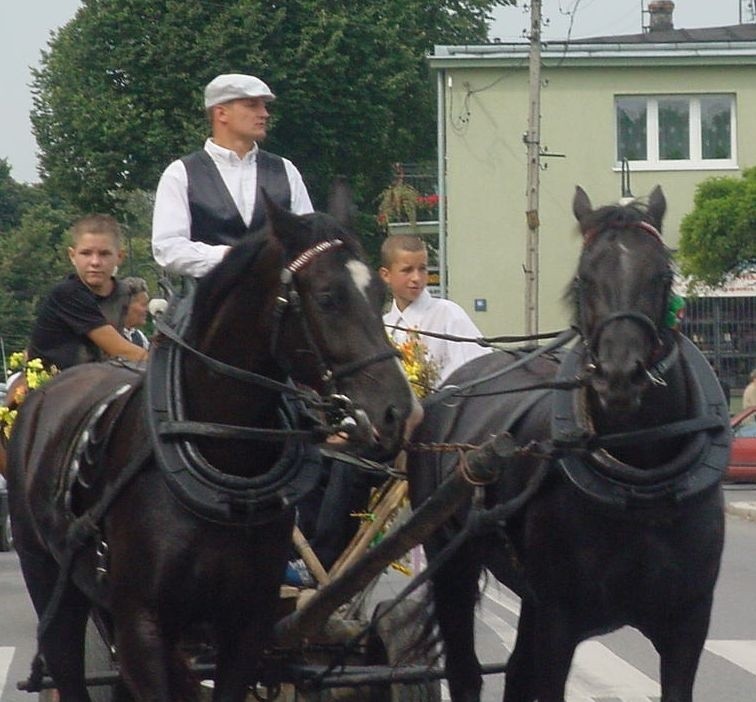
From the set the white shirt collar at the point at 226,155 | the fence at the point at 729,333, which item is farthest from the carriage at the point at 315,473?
the fence at the point at 729,333

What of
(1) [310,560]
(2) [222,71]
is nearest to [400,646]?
(1) [310,560]

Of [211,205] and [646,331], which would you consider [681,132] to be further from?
[646,331]

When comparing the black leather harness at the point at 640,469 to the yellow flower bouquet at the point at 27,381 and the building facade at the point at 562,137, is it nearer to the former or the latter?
the yellow flower bouquet at the point at 27,381

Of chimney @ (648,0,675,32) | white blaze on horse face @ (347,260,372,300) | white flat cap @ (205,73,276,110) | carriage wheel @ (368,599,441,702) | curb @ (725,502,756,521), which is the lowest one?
curb @ (725,502,756,521)

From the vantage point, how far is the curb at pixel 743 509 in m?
21.2

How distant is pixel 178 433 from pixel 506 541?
4.87 ft

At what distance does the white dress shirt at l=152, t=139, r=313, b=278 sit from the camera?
646 cm

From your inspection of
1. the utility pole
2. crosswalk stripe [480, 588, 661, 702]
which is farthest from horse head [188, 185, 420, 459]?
the utility pole

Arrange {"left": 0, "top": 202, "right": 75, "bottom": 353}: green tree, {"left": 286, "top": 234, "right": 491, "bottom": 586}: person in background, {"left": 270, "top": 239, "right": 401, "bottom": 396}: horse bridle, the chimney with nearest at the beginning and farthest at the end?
1. {"left": 270, "top": 239, "right": 401, "bottom": 396}: horse bridle
2. {"left": 286, "top": 234, "right": 491, "bottom": 586}: person in background
3. the chimney
4. {"left": 0, "top": 202, "right": 75, "bottom": 353}: green tree

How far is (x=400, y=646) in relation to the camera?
7383 millimetres

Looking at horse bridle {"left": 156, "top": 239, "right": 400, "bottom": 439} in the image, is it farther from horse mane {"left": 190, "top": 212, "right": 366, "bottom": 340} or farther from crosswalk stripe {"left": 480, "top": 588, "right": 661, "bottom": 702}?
crosswalk stripe {"left": 480, "top": 588, "right": 661, "bottom": 702}

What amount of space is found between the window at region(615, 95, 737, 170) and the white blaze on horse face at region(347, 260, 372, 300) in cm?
3656

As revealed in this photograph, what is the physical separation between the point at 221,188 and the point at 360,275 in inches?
54.7

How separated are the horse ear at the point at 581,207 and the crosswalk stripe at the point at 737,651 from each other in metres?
4.04
